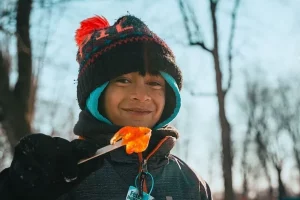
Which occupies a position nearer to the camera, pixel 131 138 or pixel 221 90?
pixel 131 138

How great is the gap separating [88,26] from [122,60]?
44 cm

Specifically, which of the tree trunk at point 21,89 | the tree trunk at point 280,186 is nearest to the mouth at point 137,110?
the tree trunk at point 21,89

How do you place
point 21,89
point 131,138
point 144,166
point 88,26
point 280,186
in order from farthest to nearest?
point 280,186, point 21,89, point 88,26, point 144,166, point 131,138

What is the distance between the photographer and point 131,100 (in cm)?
174

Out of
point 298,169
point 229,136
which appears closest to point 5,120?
point 229,136

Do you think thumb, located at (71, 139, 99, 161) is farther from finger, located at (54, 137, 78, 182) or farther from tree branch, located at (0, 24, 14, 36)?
tree branch, located at (0, 24, 14, 36)

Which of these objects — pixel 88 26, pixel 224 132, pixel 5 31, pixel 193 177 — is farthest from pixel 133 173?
pixel 5 31

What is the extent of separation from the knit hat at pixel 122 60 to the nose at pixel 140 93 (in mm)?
61

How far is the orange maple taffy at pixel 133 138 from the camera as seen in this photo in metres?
1.52

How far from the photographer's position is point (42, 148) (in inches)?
51.4

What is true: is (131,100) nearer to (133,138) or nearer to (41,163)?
(133,138)

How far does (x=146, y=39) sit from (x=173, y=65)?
17 centimetres

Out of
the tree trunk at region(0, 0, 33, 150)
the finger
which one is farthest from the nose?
the tree trunk at region(0, 0, 33, 150)

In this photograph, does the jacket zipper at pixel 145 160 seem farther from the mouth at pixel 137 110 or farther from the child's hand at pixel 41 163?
the child's hand at pixel 41 163
